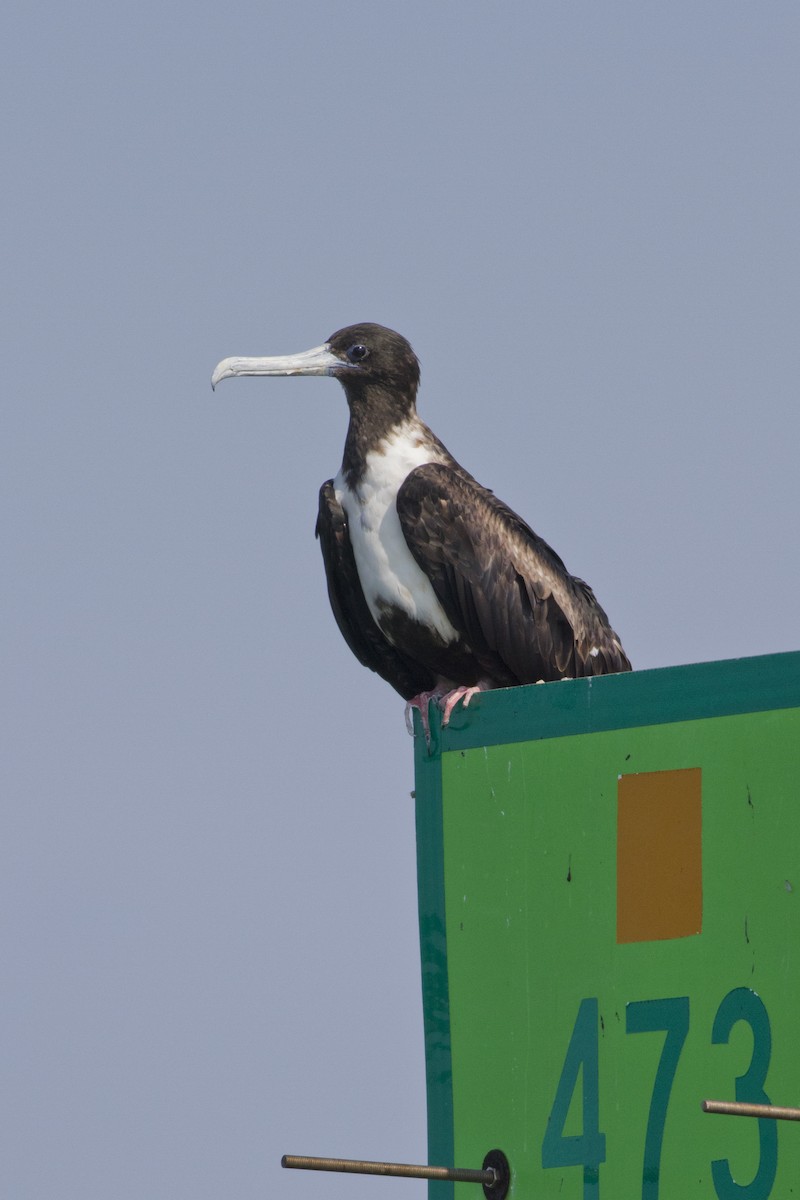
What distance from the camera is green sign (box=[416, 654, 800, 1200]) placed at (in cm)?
393

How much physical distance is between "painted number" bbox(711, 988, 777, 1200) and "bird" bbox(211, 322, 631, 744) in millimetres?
3313

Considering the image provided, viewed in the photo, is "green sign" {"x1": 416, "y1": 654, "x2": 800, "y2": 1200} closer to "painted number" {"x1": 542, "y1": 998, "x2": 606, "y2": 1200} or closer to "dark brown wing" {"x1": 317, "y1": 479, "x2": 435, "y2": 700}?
"painted number" {"x1": 542, "y1": 998, "x2": 606, "y2": 1200}

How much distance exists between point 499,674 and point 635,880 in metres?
3.47

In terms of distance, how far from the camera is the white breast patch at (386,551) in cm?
751

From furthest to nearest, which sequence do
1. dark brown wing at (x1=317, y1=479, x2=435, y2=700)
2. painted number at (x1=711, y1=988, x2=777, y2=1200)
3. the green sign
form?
dark brown wing at (x1=317, y1=479, x2=435, y2=700), the green sign, painted number at (x1=711, y1=988, x2=777, y2=1200)

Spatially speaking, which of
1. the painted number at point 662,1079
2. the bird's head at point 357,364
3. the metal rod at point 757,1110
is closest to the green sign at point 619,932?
the painted number at point 662,1079

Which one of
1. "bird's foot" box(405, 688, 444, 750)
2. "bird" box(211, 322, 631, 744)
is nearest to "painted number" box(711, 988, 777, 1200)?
"bird's foot" box(405, 688, 444, 750)

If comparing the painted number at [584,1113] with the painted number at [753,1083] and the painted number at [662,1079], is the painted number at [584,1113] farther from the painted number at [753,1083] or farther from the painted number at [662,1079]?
the painted number at [753,1083]

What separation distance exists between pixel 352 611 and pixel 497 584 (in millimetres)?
699

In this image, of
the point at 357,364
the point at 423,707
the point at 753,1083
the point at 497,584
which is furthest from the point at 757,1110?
the point at 357,364

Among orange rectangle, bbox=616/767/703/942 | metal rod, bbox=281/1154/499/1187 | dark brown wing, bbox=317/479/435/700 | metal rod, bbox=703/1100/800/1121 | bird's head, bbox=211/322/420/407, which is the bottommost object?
metal rod, bbox=281/1154/499/1187

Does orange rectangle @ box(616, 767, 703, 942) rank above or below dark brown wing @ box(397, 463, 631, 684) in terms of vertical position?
below

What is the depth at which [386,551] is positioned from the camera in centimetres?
752

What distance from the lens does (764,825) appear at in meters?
3.97
